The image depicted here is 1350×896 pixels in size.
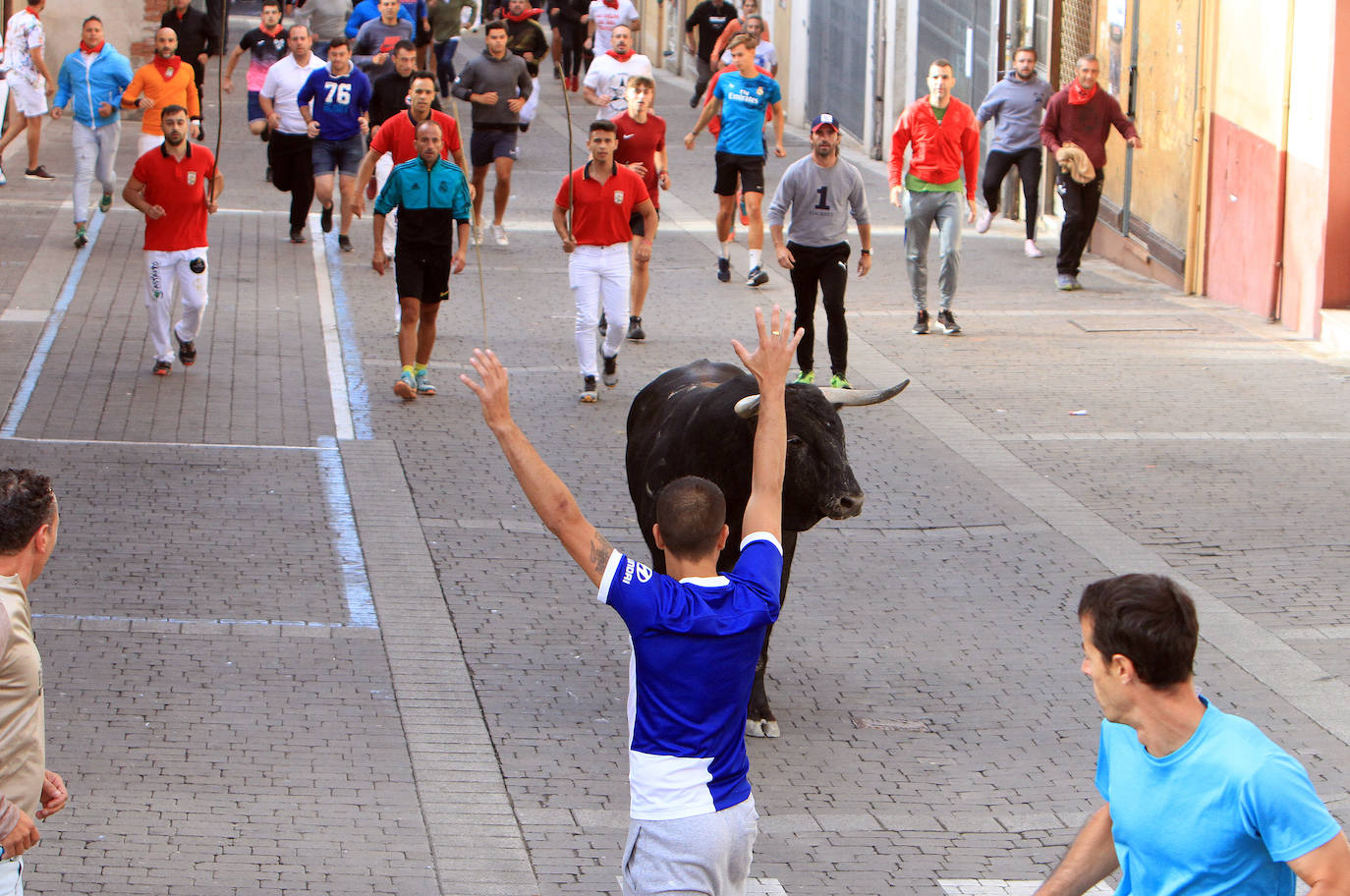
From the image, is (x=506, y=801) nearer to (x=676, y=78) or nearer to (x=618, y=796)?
(x=618, y=796)

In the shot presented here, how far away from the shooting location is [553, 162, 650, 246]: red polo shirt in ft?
42.3

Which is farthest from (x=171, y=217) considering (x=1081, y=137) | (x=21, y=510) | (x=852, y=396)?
(x=1081, y=137)

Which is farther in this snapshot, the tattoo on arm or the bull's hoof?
the bull's hoof

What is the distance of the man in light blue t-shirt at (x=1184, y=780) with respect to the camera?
3.26 meters

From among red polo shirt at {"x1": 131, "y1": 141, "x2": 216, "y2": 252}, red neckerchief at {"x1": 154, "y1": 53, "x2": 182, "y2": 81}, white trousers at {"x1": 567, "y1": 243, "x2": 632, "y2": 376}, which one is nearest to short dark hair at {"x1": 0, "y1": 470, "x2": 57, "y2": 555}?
white trousers at {"x1": 567, "y1": 243, "x2": 632, "y2": 376}

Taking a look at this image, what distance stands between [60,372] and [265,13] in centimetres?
892

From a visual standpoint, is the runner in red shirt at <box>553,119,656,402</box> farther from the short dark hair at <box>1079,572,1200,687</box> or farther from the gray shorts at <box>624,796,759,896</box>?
the short dark hair at <box>1079,572,1200,687</box>

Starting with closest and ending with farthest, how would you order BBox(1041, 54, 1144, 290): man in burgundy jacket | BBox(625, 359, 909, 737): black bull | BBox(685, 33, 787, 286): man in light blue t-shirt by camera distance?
BBox(625, 359, 909, 737): black bull, BBox(685, 33, 787, 286): man in light blue t-shirt, BBox(1041, 54, 1144, 290): man in burgundy jacket

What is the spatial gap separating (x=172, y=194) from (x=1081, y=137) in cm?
935

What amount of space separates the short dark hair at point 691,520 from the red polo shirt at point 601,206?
8588 mm

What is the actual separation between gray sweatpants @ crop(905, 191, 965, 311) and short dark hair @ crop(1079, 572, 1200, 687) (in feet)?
38.8

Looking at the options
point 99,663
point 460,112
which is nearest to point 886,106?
point 460,112

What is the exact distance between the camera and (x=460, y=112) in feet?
97.1

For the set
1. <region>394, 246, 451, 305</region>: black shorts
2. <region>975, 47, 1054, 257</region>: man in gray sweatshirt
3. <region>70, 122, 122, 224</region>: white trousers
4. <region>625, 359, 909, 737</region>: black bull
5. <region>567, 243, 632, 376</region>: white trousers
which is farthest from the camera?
Result: <region>975, 47, 1054, 257</region>: man in gray sweatshirt
